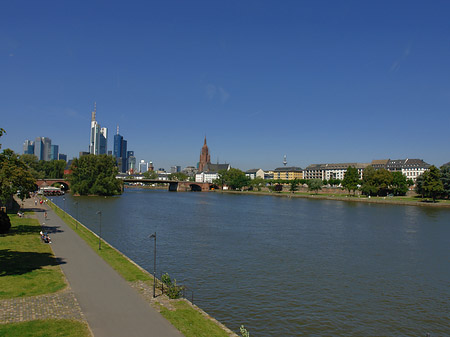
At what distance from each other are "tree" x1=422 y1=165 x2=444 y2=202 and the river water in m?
52.2

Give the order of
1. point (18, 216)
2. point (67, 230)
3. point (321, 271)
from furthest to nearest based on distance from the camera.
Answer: point (18, 216) < point (67, 230) < point (321, 271)

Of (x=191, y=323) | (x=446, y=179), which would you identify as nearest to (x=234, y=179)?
(x=446, y=179)

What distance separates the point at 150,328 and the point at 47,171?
504 feet

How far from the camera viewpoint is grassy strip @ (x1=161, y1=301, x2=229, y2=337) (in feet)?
43.2

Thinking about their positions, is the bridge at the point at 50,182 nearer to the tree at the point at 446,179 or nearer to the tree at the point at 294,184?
Result: the tree at the point at 294,184

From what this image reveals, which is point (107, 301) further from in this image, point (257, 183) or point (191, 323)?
point (257, 183)

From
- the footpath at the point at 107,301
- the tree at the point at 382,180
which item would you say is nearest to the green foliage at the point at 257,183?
the tree at the point at 382,180

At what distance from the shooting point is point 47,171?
490 feet

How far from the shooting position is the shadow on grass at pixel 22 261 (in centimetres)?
2025

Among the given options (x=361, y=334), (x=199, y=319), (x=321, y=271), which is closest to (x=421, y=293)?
(x=321, y=271)

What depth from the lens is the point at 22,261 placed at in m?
22.3

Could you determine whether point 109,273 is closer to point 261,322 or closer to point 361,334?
point 261,322

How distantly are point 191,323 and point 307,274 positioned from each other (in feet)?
43.9

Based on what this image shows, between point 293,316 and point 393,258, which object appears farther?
point 393,258
